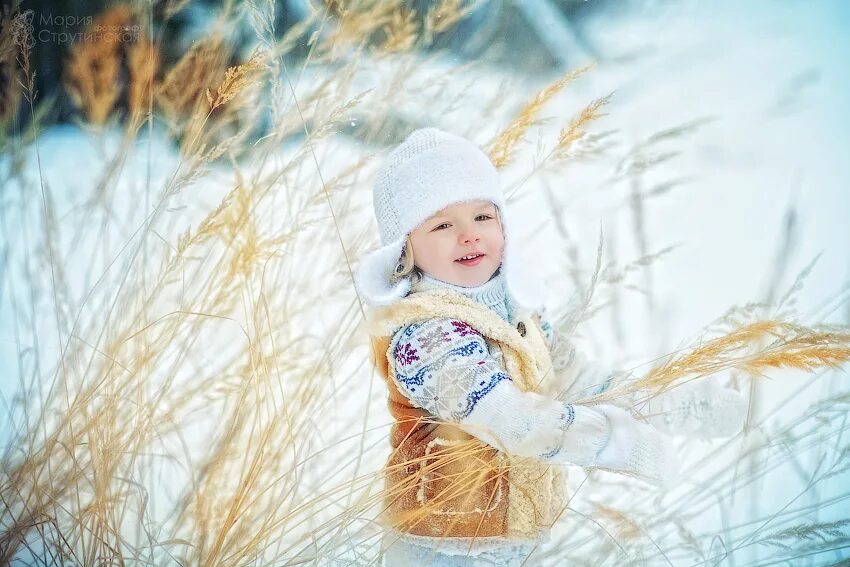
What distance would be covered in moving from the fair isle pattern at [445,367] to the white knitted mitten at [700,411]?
1.09ft

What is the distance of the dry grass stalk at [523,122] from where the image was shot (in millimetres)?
1289

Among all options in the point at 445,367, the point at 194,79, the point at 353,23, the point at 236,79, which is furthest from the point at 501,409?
the point at 194,79

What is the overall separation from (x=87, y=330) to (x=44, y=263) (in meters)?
0.25

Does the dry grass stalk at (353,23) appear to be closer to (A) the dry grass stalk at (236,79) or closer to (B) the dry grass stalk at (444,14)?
(B) the dry grass stalk at (444,14)

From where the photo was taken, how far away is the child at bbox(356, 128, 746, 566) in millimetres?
1028

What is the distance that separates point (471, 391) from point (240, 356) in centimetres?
56

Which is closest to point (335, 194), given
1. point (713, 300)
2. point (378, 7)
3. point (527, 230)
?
point (378, 7)

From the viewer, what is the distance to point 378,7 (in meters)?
1.44

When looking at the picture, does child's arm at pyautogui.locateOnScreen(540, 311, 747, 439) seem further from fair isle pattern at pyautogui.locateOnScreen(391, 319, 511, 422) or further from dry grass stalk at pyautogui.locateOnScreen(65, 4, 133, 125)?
dry grass stalk at pyautogui.locateOnScreen(65, 4, 133, 125)

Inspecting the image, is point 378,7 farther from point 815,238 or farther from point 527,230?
point 815,238

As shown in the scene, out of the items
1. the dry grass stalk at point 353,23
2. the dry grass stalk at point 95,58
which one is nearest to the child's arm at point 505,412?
the dry grass stalk at point 353,23

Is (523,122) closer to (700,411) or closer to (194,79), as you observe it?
(700,411)

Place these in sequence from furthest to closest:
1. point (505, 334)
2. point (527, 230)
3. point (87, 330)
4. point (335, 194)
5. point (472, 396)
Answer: point (527, 230)
point (335, 194)
point (87, 330)
point (505, 334)
point (472, 396)

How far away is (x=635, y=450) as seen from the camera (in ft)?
3.48
